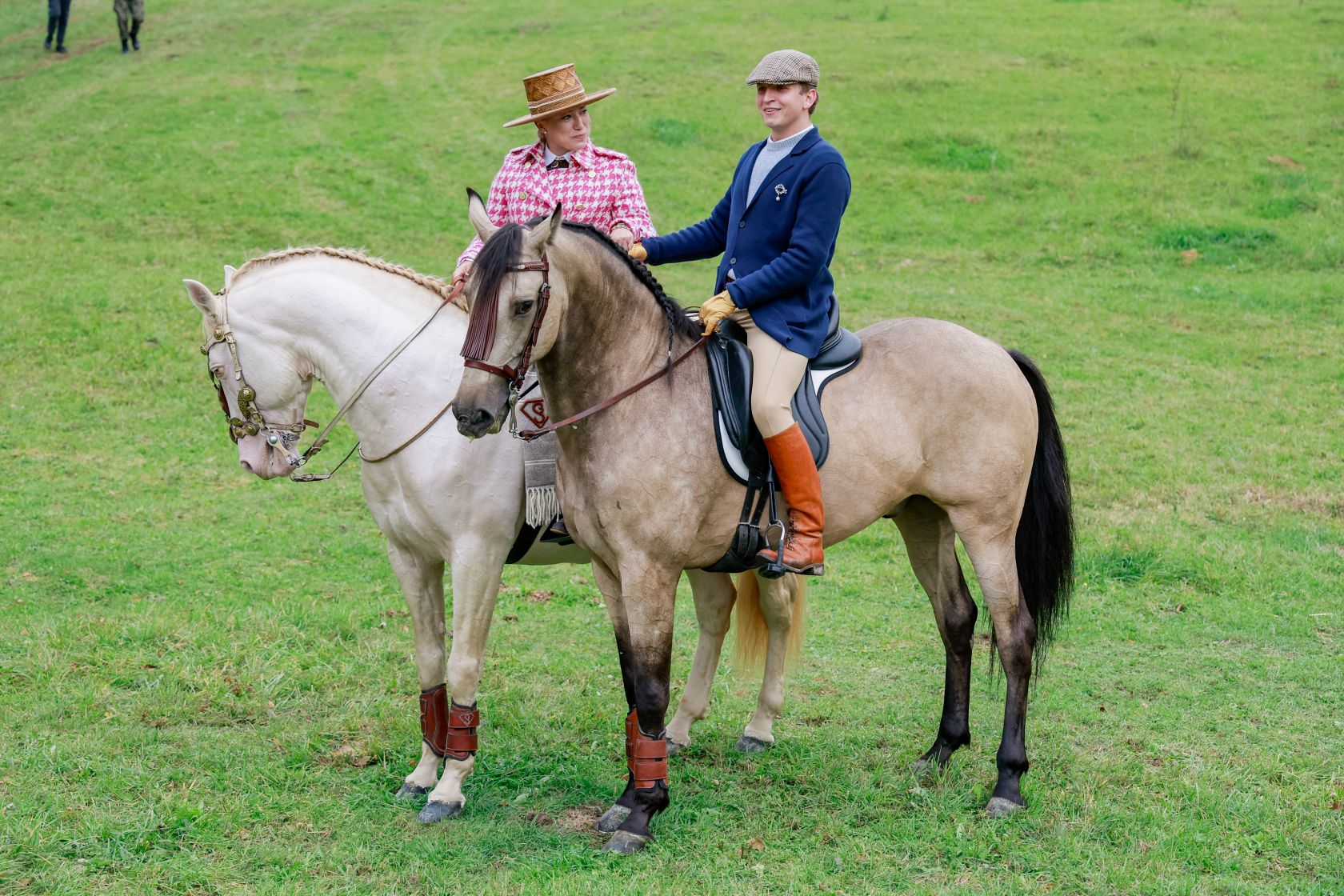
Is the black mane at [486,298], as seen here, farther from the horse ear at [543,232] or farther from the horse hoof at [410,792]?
the horse hoof at [410,792]

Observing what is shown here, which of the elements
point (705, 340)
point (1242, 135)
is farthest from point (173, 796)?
point (1242, 135)

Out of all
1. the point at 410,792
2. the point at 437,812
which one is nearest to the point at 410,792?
the point at 410,792

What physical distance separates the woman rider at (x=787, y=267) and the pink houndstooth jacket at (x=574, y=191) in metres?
0.67

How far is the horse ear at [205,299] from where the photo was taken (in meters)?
4.69

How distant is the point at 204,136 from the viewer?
18578mm

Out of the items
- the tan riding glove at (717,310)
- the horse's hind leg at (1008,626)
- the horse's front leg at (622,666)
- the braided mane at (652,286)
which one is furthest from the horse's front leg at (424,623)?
the horse's hind leg at (1008,626)

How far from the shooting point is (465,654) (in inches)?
197

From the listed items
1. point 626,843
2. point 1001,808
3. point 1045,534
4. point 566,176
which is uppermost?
point 566,176

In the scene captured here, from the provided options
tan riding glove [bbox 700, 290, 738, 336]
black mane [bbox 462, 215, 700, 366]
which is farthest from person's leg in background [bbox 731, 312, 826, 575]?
black mane [bbox 462, 215, 700, 366]

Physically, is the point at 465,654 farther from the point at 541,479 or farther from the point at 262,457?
the point at 262,457

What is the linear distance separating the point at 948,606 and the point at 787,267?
6.72ft

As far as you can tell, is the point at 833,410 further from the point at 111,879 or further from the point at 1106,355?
the point at 1106,355

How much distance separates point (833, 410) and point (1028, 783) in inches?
77.2

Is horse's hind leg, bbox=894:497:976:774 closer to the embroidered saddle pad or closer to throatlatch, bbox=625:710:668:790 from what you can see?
the embroidered saddle pad
